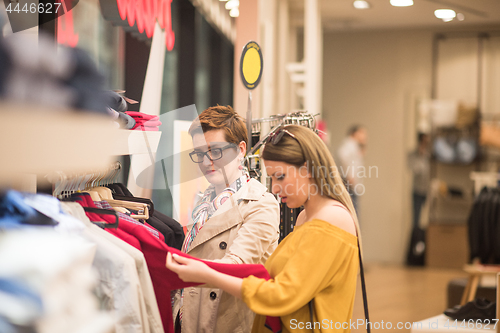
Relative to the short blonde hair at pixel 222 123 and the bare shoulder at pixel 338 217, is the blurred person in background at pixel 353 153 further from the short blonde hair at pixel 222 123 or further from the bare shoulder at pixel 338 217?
the bare shoulder at pixel 338 217

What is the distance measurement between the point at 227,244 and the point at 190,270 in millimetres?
362

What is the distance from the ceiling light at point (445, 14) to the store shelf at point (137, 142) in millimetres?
4630

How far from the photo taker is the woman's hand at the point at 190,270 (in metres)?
1.20

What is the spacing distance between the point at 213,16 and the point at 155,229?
176 centimetres

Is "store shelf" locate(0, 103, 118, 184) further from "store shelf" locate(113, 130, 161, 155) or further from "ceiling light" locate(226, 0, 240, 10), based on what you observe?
"ceiling light" locate(226, 0, 240, 10)

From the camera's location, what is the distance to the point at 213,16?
9.37 ft

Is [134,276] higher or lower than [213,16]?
lower

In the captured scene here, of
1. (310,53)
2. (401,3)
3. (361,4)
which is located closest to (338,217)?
(310,53)

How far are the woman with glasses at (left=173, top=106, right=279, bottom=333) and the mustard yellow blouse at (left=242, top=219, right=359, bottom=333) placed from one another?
0.57 feet

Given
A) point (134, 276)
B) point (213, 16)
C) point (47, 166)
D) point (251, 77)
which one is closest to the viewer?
point (47, 166)

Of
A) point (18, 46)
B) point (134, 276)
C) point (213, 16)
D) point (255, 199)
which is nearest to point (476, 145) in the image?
point (213, 16)

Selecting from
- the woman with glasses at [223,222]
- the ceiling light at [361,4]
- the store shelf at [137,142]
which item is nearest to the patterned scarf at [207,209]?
the woman with glasses at [223,222]

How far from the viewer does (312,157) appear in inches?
52.2

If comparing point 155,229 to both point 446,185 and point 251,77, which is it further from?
point 446,185
